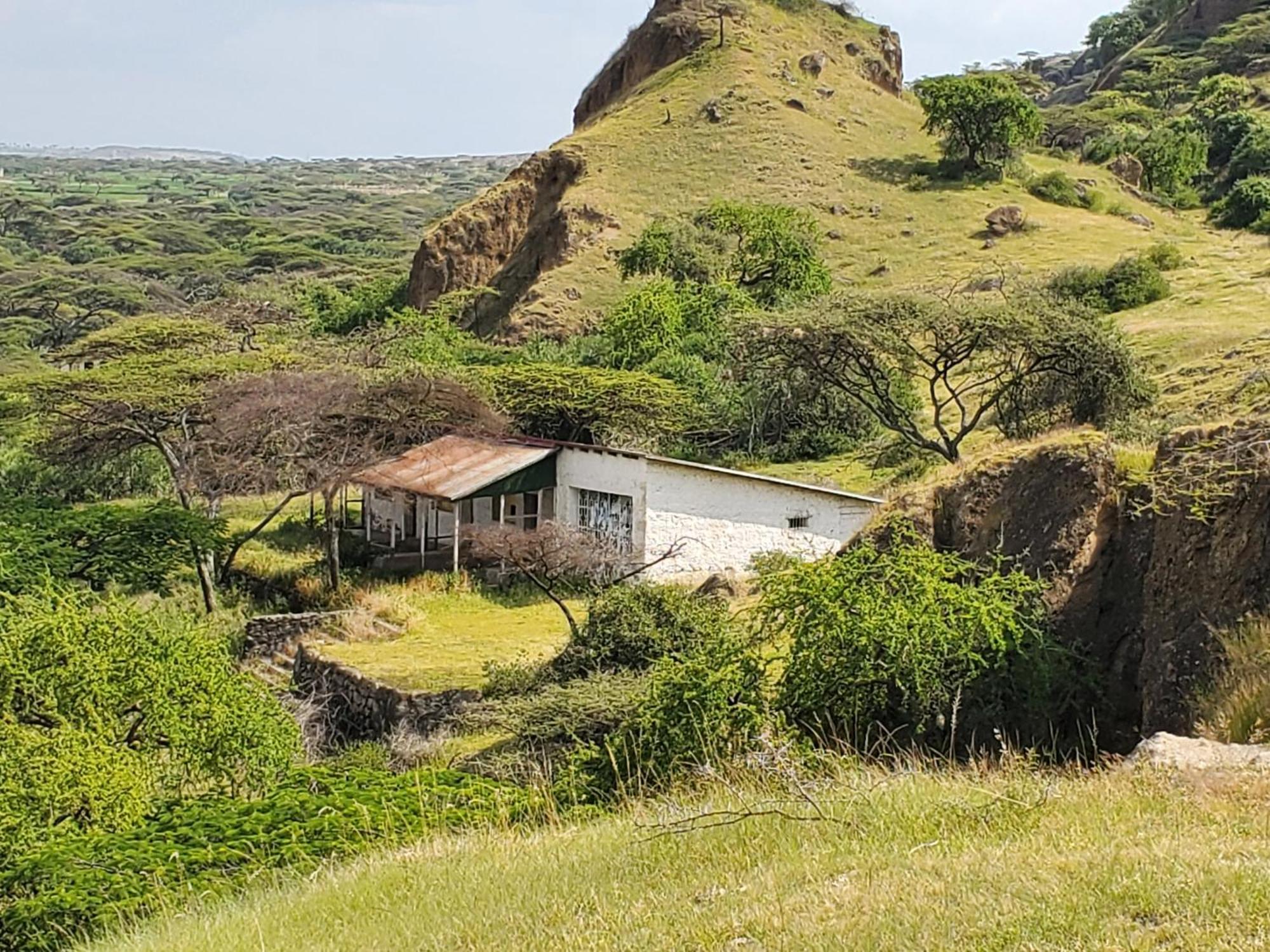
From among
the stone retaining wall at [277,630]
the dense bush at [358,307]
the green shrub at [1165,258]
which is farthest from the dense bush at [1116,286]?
the dense bush at [358,307]

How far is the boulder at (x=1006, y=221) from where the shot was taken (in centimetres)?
5819

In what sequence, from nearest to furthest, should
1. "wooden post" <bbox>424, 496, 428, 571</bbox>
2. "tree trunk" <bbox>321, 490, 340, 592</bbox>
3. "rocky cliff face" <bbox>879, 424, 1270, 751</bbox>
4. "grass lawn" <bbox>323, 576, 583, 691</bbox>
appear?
"rocky cliff face" <bbox>879, 424, 1270, 751</bbox> < "grass lawn" <bbox>323, 576, 583, 691</bbox> < "tree trunk" <bbox>321, 490, 340, 592</bbox> < "wooden post" <bbox>424, 496, 428, 571</bbox>

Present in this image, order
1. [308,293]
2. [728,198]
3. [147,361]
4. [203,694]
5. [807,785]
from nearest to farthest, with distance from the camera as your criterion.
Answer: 1. [807,785]
2. [203,694]
3. [147,361]
4. [728,198]
5. [308,293]

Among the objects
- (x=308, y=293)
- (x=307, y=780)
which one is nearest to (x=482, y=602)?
(x=307, y=780)

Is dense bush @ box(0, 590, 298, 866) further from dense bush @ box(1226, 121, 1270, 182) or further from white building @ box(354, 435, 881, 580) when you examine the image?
dense bush @ box(1226, 121, 1270, 182)

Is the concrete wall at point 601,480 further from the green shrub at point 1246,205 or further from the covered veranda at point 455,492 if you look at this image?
the green shrub at point 1246,205

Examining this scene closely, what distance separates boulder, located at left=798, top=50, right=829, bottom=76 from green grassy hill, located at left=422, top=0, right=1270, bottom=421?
0.38 m

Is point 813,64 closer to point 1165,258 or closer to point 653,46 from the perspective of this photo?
point 653,46

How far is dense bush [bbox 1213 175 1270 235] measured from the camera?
2346 inches

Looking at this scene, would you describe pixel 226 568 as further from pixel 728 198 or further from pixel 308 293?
pixel 308 293

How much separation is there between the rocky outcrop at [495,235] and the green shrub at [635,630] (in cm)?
4644

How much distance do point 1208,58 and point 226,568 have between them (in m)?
96.0

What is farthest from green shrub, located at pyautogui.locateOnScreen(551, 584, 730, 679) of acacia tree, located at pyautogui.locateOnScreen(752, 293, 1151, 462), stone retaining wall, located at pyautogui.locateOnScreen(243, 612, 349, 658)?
acacia tree, located at pyautogui.locateOnScreen(752, 293, 1151, 462)

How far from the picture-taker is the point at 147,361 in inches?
1348
